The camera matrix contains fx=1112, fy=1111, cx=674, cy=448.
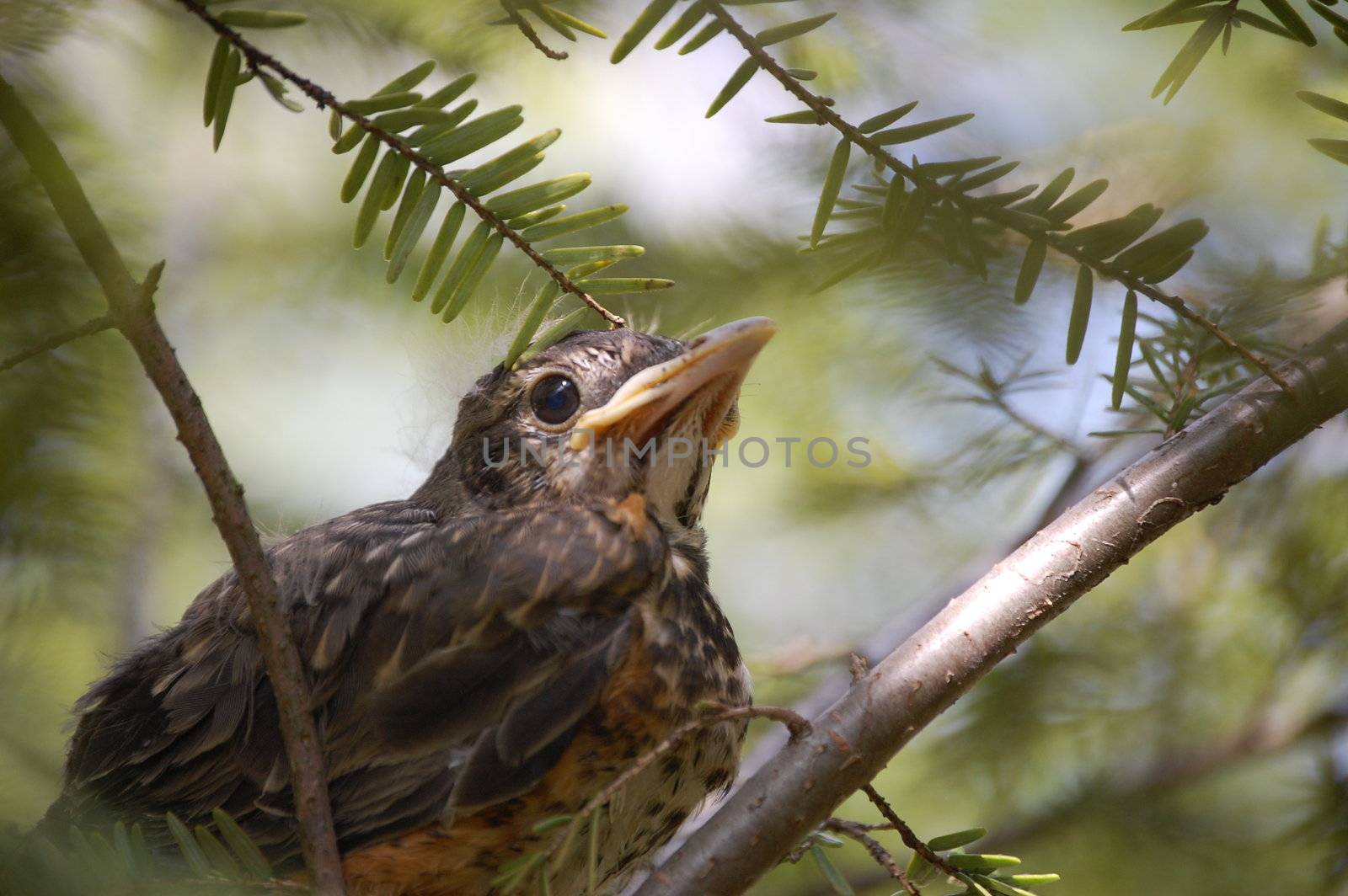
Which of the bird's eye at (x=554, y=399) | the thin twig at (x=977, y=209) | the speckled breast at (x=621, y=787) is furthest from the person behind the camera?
the bird's eye at (x=554, y=399)

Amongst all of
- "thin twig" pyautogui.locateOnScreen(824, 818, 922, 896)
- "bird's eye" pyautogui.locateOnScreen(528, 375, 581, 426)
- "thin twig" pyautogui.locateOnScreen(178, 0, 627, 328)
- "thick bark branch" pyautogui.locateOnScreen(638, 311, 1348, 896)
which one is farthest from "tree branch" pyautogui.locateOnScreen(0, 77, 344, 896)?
"bird's eye" pyautogui.locateOnScreen(528, 375, 581, 426)

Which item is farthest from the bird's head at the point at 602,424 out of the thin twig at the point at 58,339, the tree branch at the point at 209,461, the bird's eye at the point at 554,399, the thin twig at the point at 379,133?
the thin twig at the point at 58,339

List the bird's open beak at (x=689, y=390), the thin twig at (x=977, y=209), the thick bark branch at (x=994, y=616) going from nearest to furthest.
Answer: the thin twig at (x=977, y=209)
the thick bark branch at (x=994, y=616)
the bird's open beak at (x=689, y=390)

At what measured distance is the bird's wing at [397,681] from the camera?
1173 mm

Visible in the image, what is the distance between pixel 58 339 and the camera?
0.77 m

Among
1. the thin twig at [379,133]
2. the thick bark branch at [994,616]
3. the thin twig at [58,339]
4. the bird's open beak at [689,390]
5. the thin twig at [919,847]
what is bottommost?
the thin twig at [919,847]

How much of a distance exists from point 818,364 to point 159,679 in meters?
1.30

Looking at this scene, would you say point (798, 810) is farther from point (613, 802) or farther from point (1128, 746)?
point (1128, 746)

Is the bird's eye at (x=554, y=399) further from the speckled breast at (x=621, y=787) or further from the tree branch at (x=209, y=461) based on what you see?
the tree branch at (x=209, y=461)

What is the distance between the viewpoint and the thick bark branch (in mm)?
1005

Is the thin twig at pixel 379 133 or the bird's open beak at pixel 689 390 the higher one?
the thin twig at pixel 379 133

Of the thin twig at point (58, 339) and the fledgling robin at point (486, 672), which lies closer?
the thin twig at point (58, 339)

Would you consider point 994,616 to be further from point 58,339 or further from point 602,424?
point 58,339

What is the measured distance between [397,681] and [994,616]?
64 centimetres
